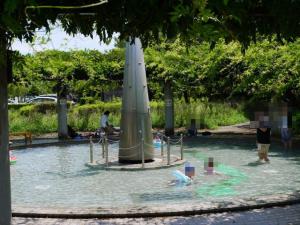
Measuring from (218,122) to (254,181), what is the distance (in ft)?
61.0

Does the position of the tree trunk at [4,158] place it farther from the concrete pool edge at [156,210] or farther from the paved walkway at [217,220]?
the concrete pool edge at [156,210]

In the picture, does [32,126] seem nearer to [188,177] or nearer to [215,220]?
[188,177]

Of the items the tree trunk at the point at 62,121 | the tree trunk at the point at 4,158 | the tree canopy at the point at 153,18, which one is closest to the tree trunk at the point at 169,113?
the tree trunk at the point at 62,121

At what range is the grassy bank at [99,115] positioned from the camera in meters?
28.8

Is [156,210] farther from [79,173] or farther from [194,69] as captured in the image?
[194,69]

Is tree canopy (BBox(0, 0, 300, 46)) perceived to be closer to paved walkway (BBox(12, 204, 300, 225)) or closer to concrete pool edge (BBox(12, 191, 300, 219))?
paved walkway (BBox(12, 204, 300, 225))

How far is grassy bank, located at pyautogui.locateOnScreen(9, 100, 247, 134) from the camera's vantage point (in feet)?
94.5

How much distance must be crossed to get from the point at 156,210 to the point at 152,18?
14.7ft

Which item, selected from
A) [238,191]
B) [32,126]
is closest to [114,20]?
[238,191]

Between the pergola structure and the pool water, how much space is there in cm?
451

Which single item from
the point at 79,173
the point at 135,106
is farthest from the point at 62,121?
the point at 79,173

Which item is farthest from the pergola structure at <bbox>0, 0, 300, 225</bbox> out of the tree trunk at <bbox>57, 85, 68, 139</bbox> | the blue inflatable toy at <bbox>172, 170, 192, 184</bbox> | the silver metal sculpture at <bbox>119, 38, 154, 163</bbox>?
the tree trunk at <bbox>57, 85, 68, 139</bbox>

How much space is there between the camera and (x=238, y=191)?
10781 millimetres

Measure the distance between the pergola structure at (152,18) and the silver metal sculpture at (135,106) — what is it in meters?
8.10
